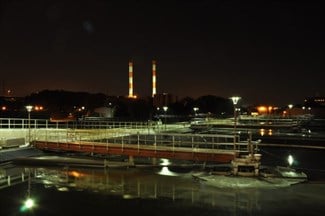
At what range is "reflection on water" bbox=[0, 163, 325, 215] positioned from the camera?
14.2 m

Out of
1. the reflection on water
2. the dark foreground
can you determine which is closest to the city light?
the dark foreground

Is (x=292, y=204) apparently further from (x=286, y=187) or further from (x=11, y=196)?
(x=11, y=196)

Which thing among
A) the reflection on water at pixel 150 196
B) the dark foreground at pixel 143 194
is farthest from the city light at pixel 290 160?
the reflection on water at pixel 150 196

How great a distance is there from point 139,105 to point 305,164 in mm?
99629

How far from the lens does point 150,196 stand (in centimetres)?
1623

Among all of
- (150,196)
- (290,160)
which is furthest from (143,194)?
(290,160)

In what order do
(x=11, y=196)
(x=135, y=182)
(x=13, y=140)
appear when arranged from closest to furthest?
(x=11, y=196) < (x=135, y=182) < (x=13, y=140)

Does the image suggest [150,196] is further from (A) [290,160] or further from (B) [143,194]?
(A) [290,160]

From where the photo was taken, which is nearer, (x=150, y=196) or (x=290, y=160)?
(x=150, y=196)

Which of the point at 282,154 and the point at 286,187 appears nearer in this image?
the point at 286,187

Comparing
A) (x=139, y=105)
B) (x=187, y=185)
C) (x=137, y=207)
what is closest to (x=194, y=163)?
(x=187, y=185)

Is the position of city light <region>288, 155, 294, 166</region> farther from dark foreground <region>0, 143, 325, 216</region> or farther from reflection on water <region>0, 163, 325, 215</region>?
reflection on water <region>0, 163, 325, 215</region>

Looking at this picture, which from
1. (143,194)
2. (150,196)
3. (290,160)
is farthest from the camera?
(290,160)

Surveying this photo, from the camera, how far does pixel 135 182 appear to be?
19.1 meters
